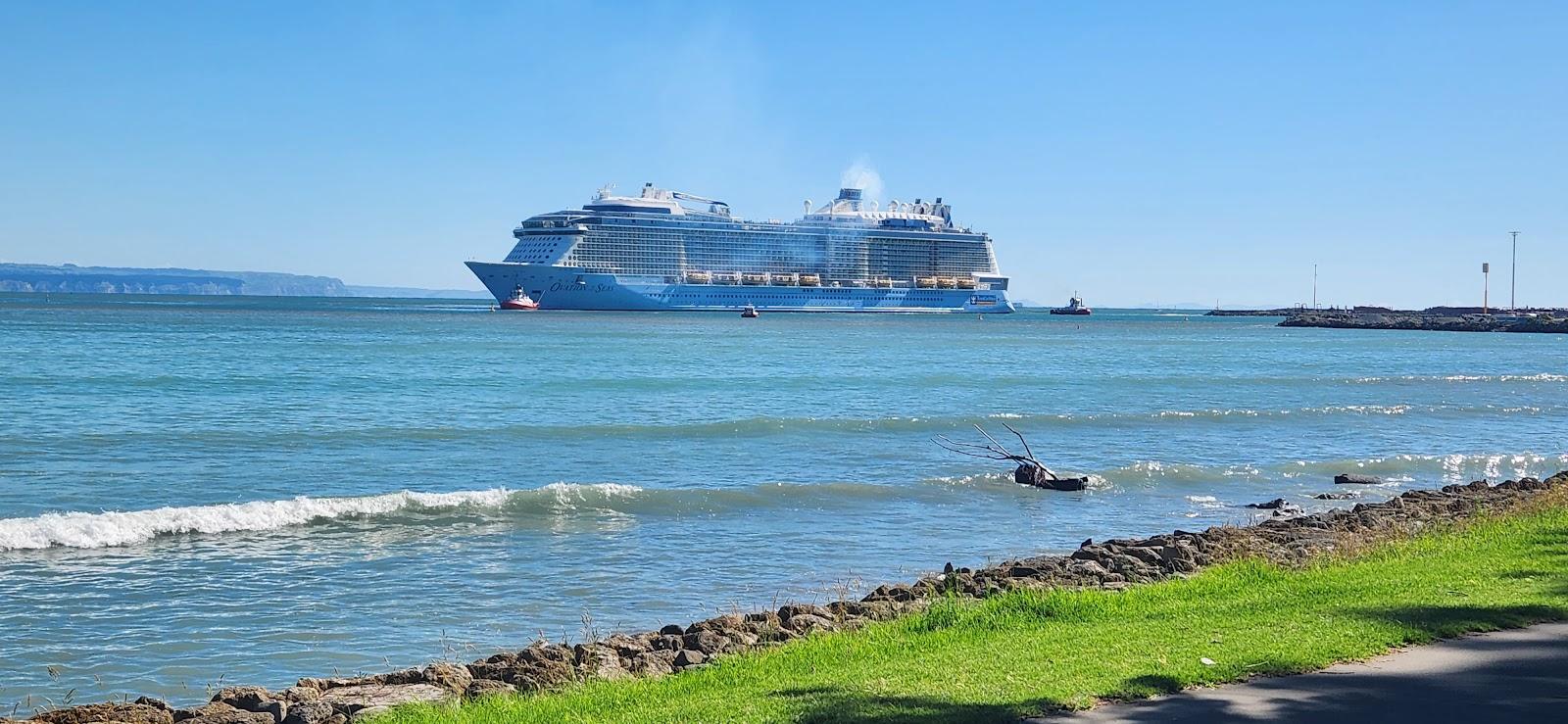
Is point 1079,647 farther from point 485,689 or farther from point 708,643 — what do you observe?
point 485,689

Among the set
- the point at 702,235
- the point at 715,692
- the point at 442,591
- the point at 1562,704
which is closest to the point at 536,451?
the point at 442,591

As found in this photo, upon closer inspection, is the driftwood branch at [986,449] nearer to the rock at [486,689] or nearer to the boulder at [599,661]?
the boulder at [599,661]

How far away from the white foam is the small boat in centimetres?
9248

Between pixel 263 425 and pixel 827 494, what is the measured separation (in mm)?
12241

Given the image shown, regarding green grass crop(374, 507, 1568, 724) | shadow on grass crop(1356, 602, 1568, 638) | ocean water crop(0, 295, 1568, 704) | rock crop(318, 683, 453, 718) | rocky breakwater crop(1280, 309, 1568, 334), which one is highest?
rocky breakwater crop(1280, 309, 1568, 334)

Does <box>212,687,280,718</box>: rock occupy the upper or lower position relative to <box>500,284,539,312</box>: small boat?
lower

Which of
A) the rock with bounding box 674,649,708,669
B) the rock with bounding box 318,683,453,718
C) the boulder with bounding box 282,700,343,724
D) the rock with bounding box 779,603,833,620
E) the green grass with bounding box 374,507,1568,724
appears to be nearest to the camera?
the green grass with bounding box 374,507,1568,724

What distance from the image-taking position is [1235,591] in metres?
8.94

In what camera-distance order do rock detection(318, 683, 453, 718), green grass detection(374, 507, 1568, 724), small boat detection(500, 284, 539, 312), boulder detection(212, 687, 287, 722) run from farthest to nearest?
1. small boat detection(500, 284, 539, 312)
2. boulder detection(212, 687, 287, 722)
3. rock detection(318, 683, 453, 718)
4. green grass detection(374, 507, 1568, 724)

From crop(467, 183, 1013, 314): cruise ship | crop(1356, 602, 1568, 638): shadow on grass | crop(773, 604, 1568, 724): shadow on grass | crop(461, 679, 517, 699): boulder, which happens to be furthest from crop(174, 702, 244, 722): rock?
crop(467, 183, 1013, 314): cruise ship

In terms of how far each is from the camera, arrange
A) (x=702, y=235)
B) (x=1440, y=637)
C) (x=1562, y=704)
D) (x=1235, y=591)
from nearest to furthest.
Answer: (x=1562, y=704), (x=1440, y=637), (x=1235, y=591), (x=702, y=235)

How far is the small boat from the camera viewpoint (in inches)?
4235

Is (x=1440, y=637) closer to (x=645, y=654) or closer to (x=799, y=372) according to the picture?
(x=645, y=654)

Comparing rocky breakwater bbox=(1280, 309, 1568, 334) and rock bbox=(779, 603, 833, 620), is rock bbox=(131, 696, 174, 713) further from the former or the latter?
rocky breakwater bbox=(1280, 309, 1568, 334)
